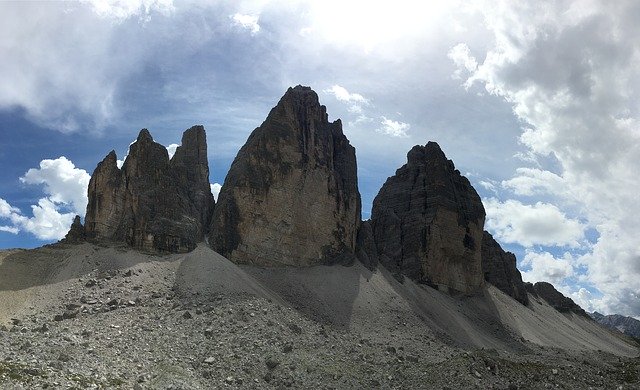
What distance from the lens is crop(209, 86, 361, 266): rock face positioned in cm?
6369

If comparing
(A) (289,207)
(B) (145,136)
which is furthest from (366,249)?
(B) (145,136)

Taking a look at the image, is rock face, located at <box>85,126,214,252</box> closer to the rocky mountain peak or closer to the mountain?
the rocky mountain peak

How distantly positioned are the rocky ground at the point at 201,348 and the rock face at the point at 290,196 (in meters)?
11.2

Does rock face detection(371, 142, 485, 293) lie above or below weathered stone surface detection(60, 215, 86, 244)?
above

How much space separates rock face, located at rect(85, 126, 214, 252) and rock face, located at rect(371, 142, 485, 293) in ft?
98.0

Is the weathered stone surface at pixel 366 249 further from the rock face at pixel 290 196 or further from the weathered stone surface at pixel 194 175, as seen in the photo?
the weathered stone surface at pixel 194 175

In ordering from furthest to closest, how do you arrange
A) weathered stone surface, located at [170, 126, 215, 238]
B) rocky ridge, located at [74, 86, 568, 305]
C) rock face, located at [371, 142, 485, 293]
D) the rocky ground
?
rock face, located at [371, 142, 485, 293]
weathered stone surface, located at [170, 126, 215, 238]
rocky ridge, located at [74, 86, 568, 305]
the rocky ground

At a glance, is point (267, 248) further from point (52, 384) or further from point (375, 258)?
point (52, 384)

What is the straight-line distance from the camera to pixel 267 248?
63969 millimetres

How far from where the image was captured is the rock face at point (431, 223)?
8525 cm

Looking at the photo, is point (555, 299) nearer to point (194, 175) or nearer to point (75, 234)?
point (194, 175)

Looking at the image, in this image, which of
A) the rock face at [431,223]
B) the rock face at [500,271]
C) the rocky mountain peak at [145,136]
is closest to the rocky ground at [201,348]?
the rocky mountain peak at [145,136]

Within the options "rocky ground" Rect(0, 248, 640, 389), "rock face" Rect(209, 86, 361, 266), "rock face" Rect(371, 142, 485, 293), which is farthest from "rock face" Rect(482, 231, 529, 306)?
"rocky ground" Rect(0, 248, 640, 389)

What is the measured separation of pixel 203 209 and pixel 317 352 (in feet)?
101
